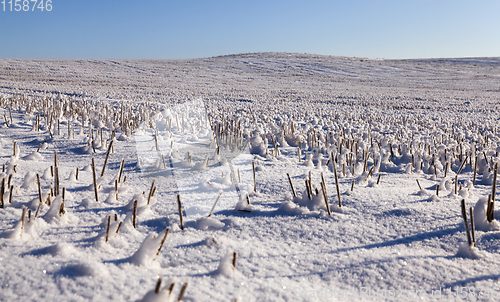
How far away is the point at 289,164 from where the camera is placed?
11.0 ft

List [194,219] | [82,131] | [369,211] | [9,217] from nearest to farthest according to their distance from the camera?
[9,217] < [194,219] < [369,211] < [82,131]

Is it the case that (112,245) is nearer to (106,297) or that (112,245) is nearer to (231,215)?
(106,297)

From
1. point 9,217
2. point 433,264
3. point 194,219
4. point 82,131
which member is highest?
point 82,131

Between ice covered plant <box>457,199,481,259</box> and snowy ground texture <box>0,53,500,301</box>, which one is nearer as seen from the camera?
snowy ground texture <box>0,53,500,301</box>

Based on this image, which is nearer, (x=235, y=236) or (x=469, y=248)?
(x=469, y=248)

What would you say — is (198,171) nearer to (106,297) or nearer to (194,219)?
(194,219)

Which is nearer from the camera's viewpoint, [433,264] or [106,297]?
[106,297]

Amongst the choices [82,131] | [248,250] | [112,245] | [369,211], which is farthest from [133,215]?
[82,131]

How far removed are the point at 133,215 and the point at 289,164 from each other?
1984mm

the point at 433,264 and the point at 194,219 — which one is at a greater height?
the point at 194,219

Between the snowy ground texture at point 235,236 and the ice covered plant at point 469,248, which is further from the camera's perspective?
the ice covered plant at point 469,248

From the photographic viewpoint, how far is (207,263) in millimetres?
1367

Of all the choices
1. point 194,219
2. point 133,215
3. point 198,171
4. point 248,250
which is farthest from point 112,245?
point 198,171

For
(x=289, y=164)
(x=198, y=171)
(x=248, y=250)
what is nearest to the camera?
(x=248, y=250)
